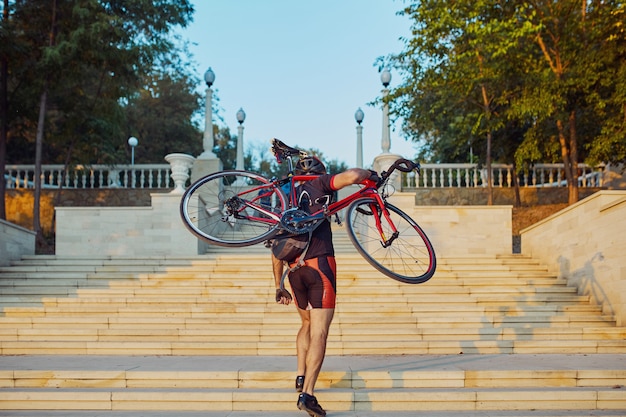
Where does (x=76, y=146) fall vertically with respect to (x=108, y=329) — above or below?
Result: above

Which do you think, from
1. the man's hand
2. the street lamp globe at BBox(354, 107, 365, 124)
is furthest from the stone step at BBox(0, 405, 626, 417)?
the street lamp globe at BBox(354, 107, 365, 124)

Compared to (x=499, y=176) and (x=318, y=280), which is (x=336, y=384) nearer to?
(x=318, y=280)

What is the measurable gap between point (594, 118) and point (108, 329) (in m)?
15.7

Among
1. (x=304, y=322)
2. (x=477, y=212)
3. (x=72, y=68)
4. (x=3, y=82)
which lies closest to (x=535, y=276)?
(x=477, y=212)

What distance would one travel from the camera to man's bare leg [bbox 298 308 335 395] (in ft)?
17.9

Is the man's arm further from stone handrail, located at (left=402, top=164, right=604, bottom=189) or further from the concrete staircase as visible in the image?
stone handrail, located at (left=402, top=164, right=604, bottom=189)

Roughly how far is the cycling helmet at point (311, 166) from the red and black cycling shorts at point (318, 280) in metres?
0.85

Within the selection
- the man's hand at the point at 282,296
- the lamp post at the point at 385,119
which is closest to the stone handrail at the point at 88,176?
the lamp post at the point at 385,119

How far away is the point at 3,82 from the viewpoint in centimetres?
1877

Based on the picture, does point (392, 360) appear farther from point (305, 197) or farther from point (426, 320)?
point (305, 197)

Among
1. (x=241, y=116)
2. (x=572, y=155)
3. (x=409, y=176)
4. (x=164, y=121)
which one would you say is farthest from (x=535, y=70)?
(x=164, y=121)

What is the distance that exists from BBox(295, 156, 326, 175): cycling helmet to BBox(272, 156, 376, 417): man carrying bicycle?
0.11m

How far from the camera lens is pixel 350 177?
5.41 metres

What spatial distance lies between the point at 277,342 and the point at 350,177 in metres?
3.97
